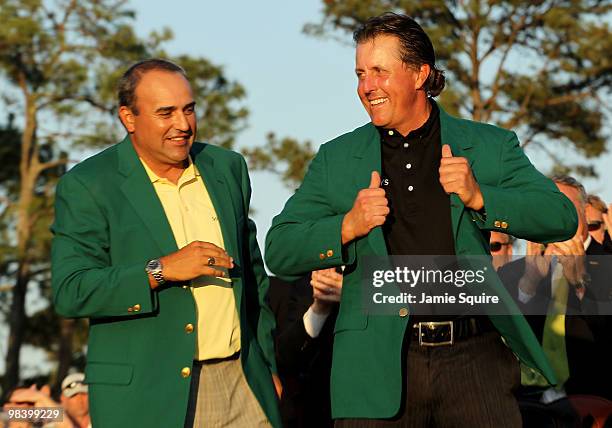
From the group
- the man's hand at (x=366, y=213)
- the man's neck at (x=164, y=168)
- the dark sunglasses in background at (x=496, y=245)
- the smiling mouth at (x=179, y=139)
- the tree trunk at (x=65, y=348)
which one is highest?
the tree trunk at (x=65, y=348)

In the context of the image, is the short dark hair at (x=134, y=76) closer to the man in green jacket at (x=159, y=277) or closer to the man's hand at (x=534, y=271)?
the man in green jacket at (x=159, y=277)

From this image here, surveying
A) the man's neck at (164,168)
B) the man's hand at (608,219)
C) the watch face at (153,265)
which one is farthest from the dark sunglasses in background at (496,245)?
the watch face at (153,265)

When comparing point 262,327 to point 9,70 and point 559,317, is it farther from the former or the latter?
point 9,70

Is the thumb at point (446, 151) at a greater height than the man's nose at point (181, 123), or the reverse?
the man's nose at point (181, 123)

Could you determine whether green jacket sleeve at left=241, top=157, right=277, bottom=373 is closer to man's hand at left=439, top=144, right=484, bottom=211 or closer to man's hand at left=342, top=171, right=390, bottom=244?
man's hand at left=342, top=171, right=390, bottom=244

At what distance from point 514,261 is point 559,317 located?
579 mm

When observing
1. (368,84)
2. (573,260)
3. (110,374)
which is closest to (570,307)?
(573,260)

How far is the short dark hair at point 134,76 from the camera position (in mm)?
5648

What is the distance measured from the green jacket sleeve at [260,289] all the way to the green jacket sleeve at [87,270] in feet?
1.92

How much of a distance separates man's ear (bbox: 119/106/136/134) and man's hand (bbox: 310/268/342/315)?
1.45 meters

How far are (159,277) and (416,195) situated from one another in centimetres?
Answer: 104

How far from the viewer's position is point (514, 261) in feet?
27.7

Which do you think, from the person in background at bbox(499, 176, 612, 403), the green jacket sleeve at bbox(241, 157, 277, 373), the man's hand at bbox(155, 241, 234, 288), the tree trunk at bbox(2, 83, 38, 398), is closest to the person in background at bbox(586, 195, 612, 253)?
the person in background at bbox(499, 176, 612, 403)

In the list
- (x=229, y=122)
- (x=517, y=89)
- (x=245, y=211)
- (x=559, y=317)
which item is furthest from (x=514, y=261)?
(x=229, y=122)
